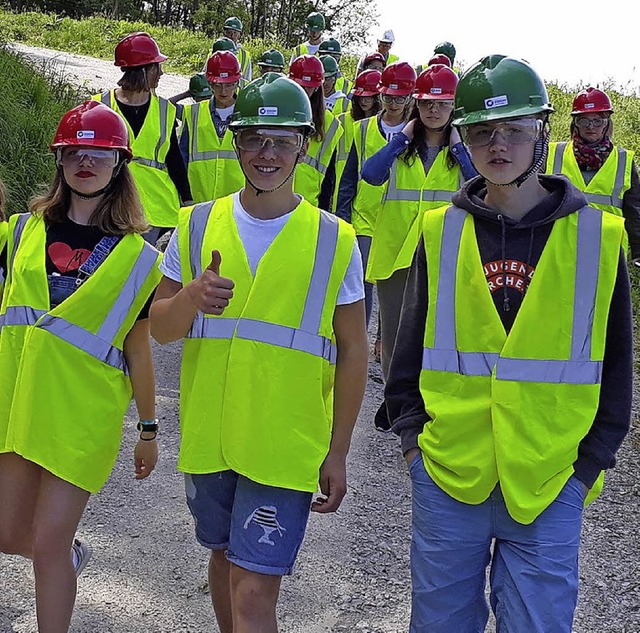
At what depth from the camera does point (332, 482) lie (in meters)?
3.12

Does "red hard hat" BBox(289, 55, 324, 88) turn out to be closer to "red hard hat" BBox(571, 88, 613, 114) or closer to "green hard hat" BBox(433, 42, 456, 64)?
"red hard hat" BBox(571, 88, 613, 114)

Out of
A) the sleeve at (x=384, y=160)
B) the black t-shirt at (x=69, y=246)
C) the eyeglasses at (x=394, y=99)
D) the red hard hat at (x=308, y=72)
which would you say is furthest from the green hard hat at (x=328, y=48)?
the black t-shirt at (x=69, y=246)

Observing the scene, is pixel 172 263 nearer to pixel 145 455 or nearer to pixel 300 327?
pixel 300 327

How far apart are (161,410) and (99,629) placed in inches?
106

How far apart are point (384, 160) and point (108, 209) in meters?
2.86

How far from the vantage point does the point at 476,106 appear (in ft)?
9.43

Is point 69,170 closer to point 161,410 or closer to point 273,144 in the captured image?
point 273,144

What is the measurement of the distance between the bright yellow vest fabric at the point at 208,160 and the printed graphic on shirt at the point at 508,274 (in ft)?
15.2

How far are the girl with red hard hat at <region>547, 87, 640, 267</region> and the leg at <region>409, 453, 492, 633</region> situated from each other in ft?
14.3

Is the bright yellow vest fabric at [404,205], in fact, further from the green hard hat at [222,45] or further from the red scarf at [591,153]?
the green hard hat at [222,45]

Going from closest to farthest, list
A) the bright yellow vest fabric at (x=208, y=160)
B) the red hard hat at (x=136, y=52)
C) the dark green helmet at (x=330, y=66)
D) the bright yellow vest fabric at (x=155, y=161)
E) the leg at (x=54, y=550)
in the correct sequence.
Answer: the leg at (x=54, y=550) < the red hard hat at (x=136, y=52) < the bright yellow vest fabric at (x=155, y=161) < the bright yellow vest fabric at (x=208, y=160) < the dark green helmet at (x=330, y=66)

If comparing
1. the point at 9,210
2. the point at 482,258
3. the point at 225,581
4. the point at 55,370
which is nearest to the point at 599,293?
the point at 482,258

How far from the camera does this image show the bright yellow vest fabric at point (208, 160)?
24.1 ft

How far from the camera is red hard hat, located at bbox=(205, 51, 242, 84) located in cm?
750
